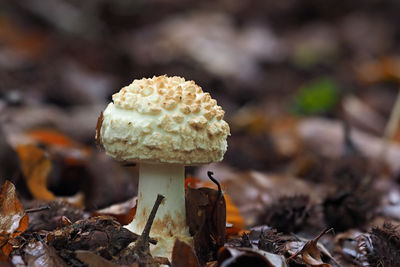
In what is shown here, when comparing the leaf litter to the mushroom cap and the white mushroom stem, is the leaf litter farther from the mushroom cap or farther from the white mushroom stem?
the mushroom cap

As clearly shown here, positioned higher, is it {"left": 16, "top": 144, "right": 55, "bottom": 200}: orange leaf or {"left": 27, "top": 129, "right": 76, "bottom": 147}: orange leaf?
{"left": 27, "top": 129, "right": 76, "bottom": 147}: orange leaf

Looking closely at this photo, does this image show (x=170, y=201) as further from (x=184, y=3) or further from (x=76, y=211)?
(x=184, y=3)

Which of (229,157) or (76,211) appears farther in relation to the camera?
(229,157)

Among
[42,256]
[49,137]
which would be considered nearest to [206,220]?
[42,256]

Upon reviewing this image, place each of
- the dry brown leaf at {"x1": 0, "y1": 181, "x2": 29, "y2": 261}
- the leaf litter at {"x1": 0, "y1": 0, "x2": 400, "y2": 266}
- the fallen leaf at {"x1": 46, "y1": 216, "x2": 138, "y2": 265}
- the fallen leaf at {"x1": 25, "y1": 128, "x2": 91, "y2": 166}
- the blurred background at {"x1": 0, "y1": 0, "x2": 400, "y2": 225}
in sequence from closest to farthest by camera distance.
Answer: the fallen leaf at {"x1": 46, "y1": 216, "x2": 138, "y2": 265} < the dry brown leaf at {"x1": 0, "y1": 181, "x2": 29, "y2": 261} < the leaf litter at {"x1": 0, "y1": 0, "x2": 400, "y2": 266} < the fallen leaf at {"x1": 25, "y1": 128, "x2": 91, "y2": 166} < the blurred background at {"x1": 0, "y1": 0, "x2": 400, "y2": 225}

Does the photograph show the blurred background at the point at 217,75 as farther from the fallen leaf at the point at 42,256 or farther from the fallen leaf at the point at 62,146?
the fallen leaf at the point at 42,256

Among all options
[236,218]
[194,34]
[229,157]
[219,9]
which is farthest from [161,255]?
[219,9]

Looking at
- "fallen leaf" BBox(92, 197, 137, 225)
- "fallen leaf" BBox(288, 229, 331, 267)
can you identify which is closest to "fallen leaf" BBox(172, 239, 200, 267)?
"fallen leaf" BBox(288, 229, 331, 267)
